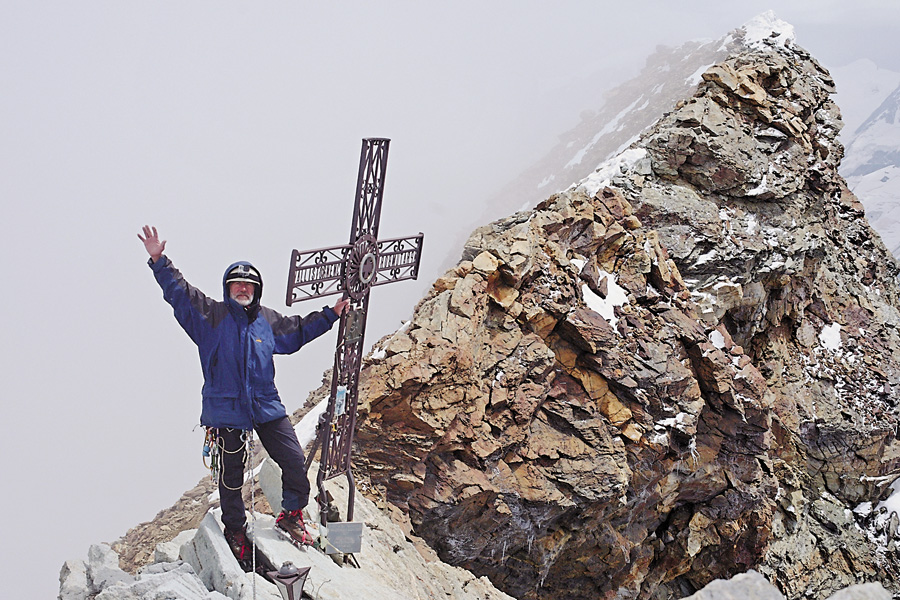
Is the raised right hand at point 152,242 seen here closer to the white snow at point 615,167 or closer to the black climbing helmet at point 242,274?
the black climbing helmet at point 242,274

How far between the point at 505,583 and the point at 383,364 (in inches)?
192

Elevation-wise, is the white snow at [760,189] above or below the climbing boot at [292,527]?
above

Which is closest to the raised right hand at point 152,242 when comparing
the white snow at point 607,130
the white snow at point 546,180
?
the white snow at point 607,130

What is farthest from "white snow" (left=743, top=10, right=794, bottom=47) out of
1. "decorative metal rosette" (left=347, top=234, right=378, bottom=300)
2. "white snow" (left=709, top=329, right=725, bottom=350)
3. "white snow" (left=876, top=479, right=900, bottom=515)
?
"decorative metal rosette" (left=347, top=234, right=378, bottom=300)

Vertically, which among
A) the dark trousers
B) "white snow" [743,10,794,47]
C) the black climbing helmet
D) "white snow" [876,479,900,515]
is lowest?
"white snow" [876,479,900,515]

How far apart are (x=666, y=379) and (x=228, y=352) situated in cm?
940

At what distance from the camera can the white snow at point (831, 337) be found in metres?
20.9

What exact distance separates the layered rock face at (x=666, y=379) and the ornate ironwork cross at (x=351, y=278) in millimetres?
2503

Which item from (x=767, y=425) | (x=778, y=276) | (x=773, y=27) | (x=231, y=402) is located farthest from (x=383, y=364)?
(x=773, y=27)

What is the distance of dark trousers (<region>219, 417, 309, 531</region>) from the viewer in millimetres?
5867

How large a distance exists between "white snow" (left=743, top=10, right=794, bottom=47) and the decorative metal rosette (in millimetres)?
21297

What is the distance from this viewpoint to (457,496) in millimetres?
10227

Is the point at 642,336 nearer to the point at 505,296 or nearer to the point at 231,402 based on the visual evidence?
the point at 505,296

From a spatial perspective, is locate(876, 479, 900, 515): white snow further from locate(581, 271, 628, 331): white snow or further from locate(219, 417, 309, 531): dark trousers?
locate(219, 417, 309, 531): dark trousers
